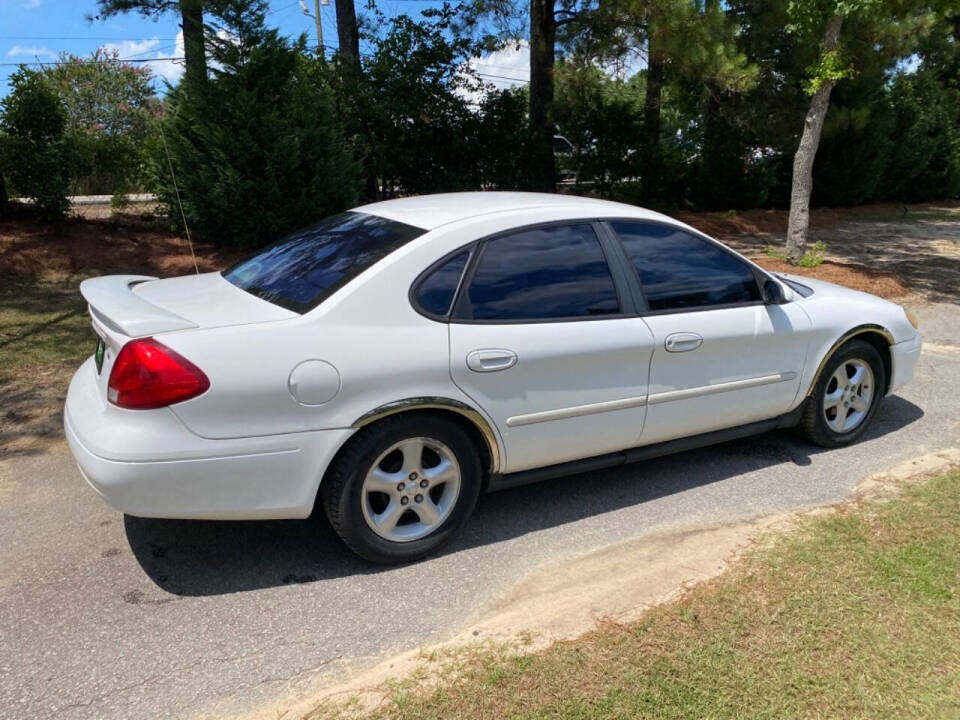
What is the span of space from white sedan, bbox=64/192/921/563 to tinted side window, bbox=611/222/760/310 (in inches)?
0.5

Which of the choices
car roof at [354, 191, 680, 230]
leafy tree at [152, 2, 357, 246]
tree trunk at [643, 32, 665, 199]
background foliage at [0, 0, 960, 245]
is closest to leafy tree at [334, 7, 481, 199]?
background foliage at [0, 0, 960, 245]

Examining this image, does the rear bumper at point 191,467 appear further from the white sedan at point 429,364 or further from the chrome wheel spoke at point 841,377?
the chrome wheel spoke at point 841,377

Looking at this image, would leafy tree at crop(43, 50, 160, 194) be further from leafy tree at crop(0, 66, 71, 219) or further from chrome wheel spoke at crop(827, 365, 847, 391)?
chrome wheel spoke at crop(827, 365, 847, 391)

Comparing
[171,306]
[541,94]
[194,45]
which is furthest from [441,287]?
[541,94]

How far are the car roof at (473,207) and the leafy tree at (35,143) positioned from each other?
7369 mm

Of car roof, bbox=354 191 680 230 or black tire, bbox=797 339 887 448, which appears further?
black tire, bbox=797 339 887 448

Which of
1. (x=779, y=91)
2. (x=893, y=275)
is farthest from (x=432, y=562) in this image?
(x=779, y=91)

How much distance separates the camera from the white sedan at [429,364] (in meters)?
3.13

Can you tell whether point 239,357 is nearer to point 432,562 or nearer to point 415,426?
point 415,426

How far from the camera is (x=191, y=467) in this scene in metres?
3.09

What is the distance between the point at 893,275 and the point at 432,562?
31.2 feet

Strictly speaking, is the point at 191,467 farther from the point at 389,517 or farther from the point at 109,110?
the point at 109,110

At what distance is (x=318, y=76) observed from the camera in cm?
1185

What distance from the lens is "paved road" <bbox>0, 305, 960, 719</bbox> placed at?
9.29 feet
